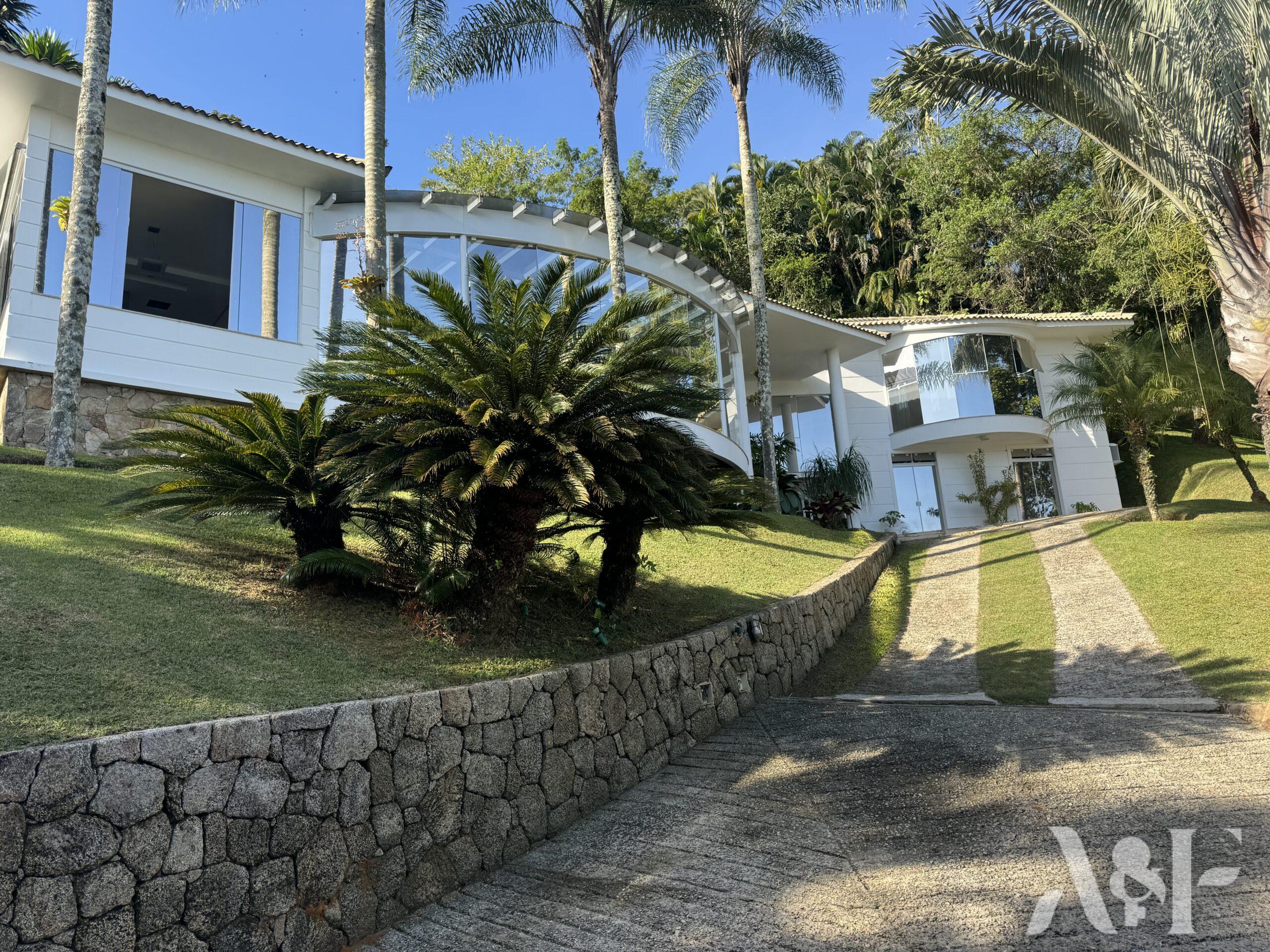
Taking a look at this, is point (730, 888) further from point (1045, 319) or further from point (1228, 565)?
point (1045, 319)

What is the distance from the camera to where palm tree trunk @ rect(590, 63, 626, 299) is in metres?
14.1

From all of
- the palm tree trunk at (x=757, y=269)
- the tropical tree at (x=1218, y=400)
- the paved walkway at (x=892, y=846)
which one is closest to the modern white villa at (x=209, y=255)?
the palm tree trunk at (x=757, y=269)

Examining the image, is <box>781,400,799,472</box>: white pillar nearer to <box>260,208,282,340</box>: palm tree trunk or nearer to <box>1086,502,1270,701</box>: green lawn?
<box>1086,502,1270,701</box>: green lawn

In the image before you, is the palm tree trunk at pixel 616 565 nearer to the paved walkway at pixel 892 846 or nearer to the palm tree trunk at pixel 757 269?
the paved walkway at pixel 892 846

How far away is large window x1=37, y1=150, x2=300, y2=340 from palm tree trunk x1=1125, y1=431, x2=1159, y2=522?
1588 cm

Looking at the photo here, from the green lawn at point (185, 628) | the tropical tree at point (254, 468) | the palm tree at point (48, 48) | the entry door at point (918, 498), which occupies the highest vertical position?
the palm tree at point (48, 48)

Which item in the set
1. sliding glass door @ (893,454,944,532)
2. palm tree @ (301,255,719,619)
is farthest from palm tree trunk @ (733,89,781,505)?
palm tree @ (301,255,719,619)

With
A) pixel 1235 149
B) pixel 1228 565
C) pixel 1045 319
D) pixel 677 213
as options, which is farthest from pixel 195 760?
pixel 677 213

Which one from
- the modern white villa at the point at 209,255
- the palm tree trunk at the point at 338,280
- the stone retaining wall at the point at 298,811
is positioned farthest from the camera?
the palm tree trunk at the point at 338,280

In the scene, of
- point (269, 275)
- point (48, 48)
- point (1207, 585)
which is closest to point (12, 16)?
point (48, 48)

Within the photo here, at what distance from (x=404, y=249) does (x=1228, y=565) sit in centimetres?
1366

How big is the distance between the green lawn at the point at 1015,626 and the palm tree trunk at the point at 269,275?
11791 millimetres

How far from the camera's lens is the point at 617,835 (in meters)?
5.80

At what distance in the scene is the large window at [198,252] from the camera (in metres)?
12.6
